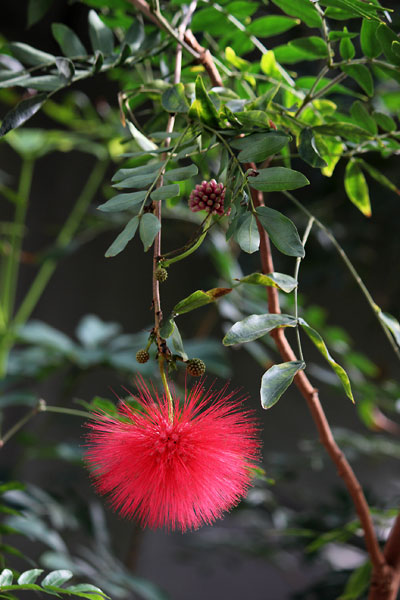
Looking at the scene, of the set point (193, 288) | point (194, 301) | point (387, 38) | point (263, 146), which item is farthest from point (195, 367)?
point (193, 288)

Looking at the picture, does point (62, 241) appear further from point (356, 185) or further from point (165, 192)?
point (165, 192)

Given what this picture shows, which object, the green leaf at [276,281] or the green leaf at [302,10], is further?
the green leaf at [302,10]

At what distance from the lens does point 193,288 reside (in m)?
1.88

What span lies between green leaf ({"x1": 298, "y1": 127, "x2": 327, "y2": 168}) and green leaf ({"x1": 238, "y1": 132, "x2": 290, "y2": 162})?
4 cm

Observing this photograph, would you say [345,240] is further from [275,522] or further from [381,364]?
[275,522]

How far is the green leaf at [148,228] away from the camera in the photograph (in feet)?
1.10

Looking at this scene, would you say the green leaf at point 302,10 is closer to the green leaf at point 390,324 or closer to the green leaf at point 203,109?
the green leaf at point 203,109

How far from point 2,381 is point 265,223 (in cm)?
81

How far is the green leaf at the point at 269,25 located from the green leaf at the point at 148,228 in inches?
13.8

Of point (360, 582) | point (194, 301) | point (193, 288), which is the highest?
point (194, 301)

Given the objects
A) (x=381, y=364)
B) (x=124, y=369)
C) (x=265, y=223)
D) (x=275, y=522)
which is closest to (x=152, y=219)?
(x=265, y=223)

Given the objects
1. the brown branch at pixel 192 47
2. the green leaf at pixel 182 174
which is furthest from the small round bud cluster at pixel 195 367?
the brown branch at pixel 192 47

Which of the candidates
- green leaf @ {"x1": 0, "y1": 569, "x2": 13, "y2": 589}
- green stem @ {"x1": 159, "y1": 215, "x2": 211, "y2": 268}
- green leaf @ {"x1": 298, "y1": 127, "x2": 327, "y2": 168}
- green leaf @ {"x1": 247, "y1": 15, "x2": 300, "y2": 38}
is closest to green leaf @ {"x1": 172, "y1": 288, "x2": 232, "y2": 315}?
green stem @ {"x1": 159, "y1": 215, "x2": 211, "y2": 268}

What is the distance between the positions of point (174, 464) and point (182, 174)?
0.20 meters
